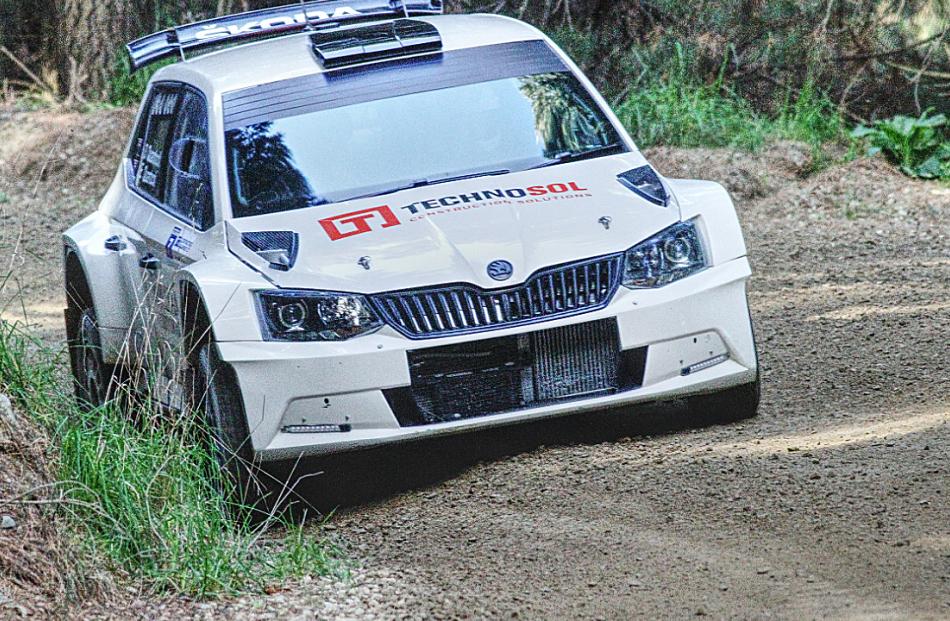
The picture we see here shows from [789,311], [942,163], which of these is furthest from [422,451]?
[942,163]

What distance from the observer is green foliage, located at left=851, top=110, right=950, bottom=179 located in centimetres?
1283

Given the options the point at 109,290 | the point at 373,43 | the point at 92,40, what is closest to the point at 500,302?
the point at 373,43

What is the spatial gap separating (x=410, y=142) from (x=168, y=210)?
1314 mm

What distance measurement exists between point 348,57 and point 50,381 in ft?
7.21

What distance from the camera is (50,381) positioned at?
19.0 feet

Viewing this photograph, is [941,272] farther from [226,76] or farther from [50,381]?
[50,381]

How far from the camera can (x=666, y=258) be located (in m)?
5.87

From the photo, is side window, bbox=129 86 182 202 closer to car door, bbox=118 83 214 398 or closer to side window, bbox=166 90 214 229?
car door, bbox=118 83 214 398

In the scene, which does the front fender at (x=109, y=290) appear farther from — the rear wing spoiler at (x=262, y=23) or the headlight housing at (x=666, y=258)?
the headlight housing at (x=666, y=258)

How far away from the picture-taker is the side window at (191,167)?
6.57 metres

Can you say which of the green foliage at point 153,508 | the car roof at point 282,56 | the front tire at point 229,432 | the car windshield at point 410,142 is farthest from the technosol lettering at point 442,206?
the car roof at point 282,56

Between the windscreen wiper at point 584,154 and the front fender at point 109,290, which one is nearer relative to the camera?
the windscreen wiper at point 584,154

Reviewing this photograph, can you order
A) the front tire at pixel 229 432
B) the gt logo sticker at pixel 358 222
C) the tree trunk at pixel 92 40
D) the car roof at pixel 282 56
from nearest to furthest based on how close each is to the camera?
1. the front tire at pixel 229 432
2. the gt logo sticker at pixel 358 222
3. the car roof at pixel 282 56
4. the tree trunk at pixel 92 40

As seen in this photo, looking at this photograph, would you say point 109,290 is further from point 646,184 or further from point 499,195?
point 646,184
